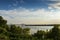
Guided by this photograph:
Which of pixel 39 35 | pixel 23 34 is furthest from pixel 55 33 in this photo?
pixel 23 34

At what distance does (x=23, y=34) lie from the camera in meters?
3.13

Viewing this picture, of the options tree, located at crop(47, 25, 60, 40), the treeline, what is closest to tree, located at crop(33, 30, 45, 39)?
the treeline

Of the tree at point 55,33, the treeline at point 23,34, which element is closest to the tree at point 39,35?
the treeline at point 23,34

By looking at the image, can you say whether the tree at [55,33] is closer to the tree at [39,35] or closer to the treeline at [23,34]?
the treeline at [23,34]

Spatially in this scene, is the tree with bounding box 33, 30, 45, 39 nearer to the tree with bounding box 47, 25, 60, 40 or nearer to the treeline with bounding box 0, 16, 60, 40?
the treeline with bounding box 0, 16, 60, 40

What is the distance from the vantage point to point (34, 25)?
12.1 ft

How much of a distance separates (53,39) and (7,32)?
0.76 m

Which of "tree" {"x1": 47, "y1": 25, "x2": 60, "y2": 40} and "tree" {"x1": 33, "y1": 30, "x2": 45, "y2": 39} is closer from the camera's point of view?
"tree" {"x1": 47, "y1": 25, "x2": 60, "y2": 40}

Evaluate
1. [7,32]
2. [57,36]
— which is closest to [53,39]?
[57,36]

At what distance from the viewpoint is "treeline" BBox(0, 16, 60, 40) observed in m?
2.91

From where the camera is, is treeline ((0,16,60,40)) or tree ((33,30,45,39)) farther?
tree ((33,30,45,39))

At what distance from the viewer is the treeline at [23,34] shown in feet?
9.54

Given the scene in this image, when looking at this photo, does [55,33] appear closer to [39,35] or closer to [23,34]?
[39,35]

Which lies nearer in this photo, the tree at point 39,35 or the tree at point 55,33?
the tree at point 55,33
